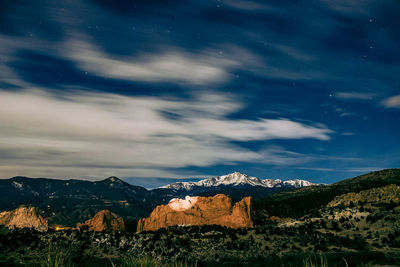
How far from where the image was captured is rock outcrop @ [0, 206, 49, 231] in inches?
3108

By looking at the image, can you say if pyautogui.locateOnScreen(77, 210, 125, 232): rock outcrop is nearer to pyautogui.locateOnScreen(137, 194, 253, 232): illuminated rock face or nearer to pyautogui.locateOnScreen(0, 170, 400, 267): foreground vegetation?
pyautogui.locateOnScreen(137, 194, 253, 232): illuminated rock face

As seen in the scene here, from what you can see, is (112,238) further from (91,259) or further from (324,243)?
(324,243)

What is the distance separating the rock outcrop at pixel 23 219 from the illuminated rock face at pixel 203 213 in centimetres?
3047

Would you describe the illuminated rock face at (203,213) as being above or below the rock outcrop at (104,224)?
above

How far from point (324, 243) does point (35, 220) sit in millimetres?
74420

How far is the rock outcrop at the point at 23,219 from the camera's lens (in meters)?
78.9

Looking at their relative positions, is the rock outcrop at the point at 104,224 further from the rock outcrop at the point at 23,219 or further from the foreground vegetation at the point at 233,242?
the foreground vegetation at the point at 233,242

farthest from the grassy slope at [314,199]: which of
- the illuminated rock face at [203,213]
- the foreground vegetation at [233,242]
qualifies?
the foreground vegetation at [233,242]

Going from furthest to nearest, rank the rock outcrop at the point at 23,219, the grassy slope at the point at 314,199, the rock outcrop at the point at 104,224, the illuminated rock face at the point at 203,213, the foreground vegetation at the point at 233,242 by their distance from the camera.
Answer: the grassy slope at the point at 314,199 < the rock outcrop at the point at 104,224 < the illuminated rock face at the point at 203,213 < the rock outcrop at the point at 23,219 < the foreground vegetation at the point at 233,242

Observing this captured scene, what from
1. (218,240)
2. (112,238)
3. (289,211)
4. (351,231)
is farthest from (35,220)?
(289,211)

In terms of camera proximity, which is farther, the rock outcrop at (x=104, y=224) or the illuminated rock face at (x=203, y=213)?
the rock outcrop at (x=104, y=224)

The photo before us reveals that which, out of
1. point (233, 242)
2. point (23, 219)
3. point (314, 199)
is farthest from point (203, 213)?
point (314, 199)

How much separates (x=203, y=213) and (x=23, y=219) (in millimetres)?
51772

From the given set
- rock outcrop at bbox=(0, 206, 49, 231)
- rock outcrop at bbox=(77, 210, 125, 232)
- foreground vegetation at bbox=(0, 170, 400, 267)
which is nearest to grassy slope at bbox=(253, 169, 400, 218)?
foreground vegetation at bbox=(0, 170, 400, 267)
